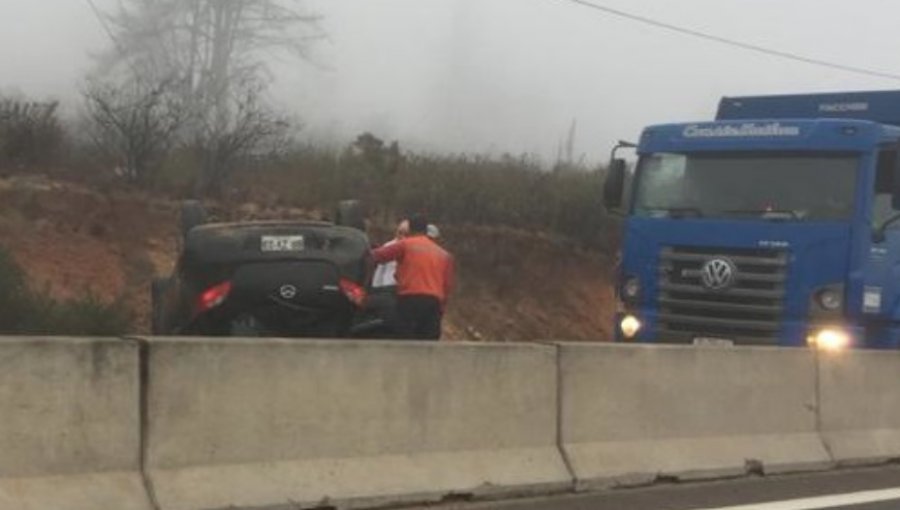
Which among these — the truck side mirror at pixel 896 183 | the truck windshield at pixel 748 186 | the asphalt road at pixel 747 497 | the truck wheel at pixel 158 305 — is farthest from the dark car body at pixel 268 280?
the truck side mirror at pixel 896 183

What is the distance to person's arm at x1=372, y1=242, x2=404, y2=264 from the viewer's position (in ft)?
38.9

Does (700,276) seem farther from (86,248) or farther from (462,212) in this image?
(462,212)

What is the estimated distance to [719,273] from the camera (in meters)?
12.5

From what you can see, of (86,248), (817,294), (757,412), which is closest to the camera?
(757,412)

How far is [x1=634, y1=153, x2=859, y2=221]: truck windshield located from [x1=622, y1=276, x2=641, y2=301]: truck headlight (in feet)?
2.34

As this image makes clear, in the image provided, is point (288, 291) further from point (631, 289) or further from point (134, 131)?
point (134, 131)

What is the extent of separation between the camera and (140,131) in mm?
23344

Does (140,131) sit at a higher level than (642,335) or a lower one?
higher

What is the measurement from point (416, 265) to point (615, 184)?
116 inches

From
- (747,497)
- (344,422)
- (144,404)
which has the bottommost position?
(747,497)

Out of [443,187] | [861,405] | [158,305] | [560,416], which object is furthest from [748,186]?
[443,187]

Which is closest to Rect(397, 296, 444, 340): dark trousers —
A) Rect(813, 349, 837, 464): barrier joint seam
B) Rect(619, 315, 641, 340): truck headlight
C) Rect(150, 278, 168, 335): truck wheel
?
Rect(150, 278, 168, 335): truck wheel

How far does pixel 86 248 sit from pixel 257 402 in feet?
45.4

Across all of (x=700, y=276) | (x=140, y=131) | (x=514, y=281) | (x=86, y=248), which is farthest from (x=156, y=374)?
(x=514, y=281)
